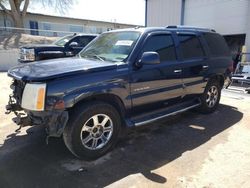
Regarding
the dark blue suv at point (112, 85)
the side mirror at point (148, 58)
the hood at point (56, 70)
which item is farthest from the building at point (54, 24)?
the side mirror at point (148, 58)

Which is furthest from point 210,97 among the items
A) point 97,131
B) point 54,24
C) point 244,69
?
point 54,24

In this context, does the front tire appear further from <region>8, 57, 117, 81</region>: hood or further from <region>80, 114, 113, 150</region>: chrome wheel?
<region>8, 57, 117, 81</region>: hood

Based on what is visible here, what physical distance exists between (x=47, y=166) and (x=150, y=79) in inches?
81.6

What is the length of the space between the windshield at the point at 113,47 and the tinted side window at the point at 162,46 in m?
0.26

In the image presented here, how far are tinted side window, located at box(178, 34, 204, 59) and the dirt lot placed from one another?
144cm

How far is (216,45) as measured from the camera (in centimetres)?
563

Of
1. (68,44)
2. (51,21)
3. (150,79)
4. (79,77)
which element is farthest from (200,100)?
(51,21)

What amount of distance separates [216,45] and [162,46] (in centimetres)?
203

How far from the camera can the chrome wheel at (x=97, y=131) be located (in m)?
3.42

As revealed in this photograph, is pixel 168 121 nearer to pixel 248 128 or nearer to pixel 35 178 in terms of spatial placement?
pixel 248 128

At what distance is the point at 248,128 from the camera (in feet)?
15.5

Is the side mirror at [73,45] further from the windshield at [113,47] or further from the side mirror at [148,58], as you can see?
the side mirror at [148,58]

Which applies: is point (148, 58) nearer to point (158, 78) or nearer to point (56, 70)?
point (158, 78)

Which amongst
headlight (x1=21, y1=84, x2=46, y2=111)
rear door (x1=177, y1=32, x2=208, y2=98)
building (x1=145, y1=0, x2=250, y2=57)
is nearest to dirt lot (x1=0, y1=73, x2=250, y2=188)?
rear door (x1=177, y1=32, x2=208, y2=98)
